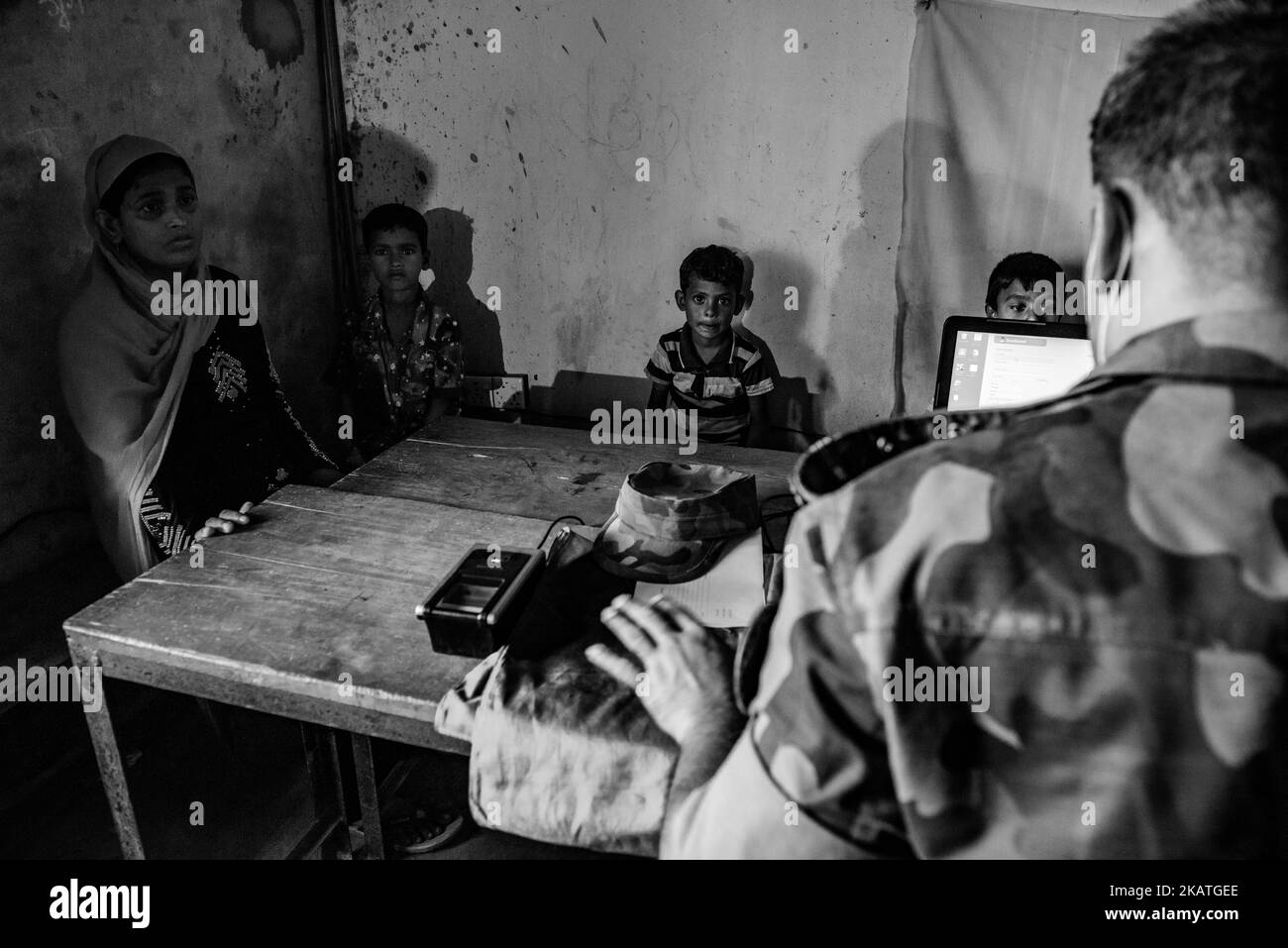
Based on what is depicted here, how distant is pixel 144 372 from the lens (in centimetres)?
224

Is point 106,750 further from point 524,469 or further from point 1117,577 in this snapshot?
point 1117,577

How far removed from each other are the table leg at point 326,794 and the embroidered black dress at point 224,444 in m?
0.60

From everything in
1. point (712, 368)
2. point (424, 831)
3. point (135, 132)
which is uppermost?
point (135, 132)

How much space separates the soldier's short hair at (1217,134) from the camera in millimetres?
602

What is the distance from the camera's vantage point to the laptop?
1725 mm

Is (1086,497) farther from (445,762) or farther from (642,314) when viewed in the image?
(642,314)

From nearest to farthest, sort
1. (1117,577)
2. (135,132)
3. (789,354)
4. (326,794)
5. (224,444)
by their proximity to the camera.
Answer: (1117,577)
(326,794)
(224,444)
(135,132)
(789,354)

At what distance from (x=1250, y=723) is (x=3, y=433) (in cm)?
260

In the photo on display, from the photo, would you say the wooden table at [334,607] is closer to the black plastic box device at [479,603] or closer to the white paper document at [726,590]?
the black plastic box device at [479,603]

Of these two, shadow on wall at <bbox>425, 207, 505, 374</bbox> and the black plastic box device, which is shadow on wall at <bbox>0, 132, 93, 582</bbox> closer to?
shadow on wall at <bbox>425, 207, 505, 374</bbox>

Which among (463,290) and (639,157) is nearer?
(639,157)

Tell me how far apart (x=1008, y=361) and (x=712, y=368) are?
4.65ft

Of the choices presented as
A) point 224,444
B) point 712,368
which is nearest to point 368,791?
point 224,444

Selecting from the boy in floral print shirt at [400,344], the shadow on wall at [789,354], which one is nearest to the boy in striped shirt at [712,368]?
the shadow on wall at [789,354]
